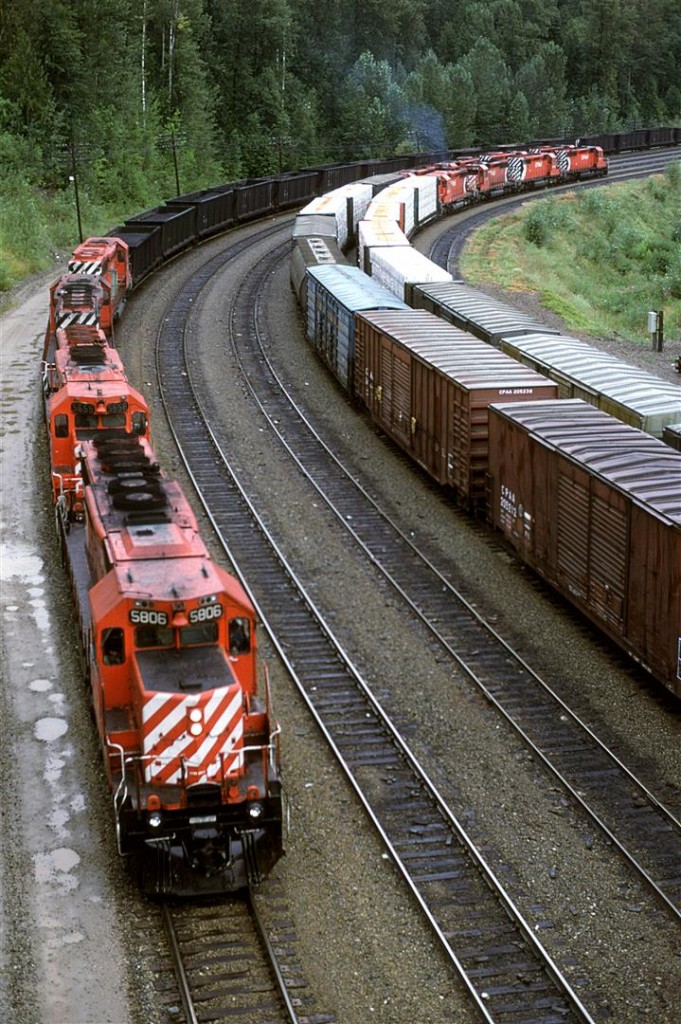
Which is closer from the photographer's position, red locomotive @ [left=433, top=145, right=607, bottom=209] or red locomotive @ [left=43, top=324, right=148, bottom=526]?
red locomotive @ [left=43, top=324, right=148, bottom=526]

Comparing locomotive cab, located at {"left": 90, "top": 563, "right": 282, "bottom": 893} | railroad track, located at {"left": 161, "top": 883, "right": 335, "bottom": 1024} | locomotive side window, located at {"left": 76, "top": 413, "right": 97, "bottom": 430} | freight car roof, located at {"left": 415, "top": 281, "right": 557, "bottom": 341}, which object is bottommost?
railroad track, located at {"left": 161, "top": 883, "right": 335, "bottom": 1024}

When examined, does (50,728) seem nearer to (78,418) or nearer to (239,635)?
(239,635)

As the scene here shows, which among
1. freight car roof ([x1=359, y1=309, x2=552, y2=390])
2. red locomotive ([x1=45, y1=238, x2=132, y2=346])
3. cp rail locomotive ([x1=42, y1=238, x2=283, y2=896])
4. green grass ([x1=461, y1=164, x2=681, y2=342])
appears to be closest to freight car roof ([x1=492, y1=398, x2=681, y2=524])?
freight car roof ([x1=359, y1=309, x2=552, y2=390])

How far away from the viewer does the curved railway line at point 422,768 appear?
14023 mm

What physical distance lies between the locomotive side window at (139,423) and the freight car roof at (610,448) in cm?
701

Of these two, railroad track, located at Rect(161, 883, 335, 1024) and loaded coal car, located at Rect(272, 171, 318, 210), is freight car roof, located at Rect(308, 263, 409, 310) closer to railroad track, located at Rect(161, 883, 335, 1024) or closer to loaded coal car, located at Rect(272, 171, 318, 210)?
railroad track, located at Rect(161, 883, 335, 1024)

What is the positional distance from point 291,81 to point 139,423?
334ft

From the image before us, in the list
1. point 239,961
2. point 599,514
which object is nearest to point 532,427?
point 599,514

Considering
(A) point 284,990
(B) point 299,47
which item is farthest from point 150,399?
(B) point 299,47

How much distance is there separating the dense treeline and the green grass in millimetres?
24541

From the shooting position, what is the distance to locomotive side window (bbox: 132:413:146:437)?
2491 centimetres

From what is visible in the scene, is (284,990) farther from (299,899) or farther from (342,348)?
(342,348)

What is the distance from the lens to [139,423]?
25078 mm

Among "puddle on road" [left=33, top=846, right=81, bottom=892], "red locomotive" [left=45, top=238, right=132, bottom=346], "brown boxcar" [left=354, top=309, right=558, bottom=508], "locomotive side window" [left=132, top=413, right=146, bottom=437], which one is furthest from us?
"red locomotive" [left=45, top=238, right=132, bottom=346]
